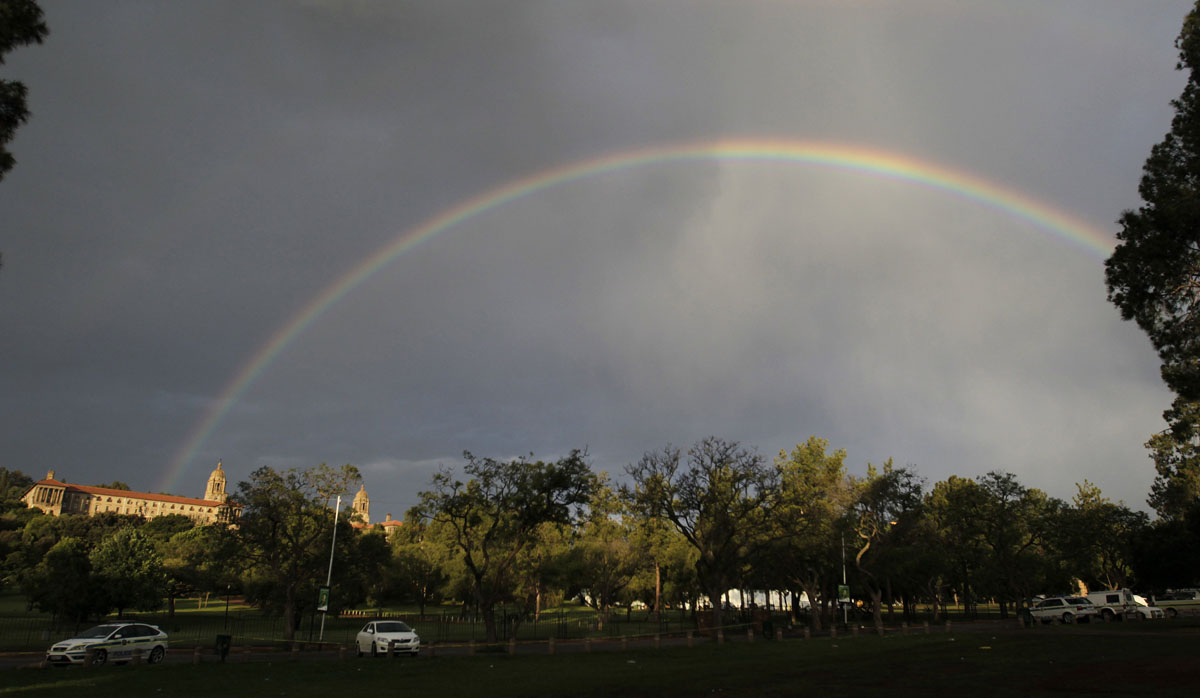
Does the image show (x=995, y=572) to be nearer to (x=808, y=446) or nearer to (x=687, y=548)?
(x=808, y=446)

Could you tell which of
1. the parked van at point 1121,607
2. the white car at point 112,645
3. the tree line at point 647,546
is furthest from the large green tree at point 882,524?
the white car at point 112,645

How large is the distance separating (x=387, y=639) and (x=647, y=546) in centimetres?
4376

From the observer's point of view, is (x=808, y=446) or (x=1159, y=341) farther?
(x=808, y=446)

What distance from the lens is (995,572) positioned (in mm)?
72812

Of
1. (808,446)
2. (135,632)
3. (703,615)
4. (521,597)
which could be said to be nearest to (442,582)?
(521,597)

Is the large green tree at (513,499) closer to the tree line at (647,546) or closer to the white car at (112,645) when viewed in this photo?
the tree line at (647,546)

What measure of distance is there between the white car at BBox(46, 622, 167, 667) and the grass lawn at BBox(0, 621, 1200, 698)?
2.02 meters

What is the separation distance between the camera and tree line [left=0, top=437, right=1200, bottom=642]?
5075 centimetres

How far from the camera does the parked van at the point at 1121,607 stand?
176ft

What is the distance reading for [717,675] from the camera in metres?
21.1

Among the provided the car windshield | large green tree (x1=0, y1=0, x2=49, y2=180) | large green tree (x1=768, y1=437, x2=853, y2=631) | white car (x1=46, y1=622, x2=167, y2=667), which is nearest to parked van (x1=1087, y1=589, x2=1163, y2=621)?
large green tree (x1=768, y1=437, x2=853, y2=631)

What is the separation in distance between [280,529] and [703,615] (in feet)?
110

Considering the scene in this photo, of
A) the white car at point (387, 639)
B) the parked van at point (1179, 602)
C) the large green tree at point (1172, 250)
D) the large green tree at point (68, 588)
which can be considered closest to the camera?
the large green tree at point (1172, 250)

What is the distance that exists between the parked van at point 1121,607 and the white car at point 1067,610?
2.15ft
